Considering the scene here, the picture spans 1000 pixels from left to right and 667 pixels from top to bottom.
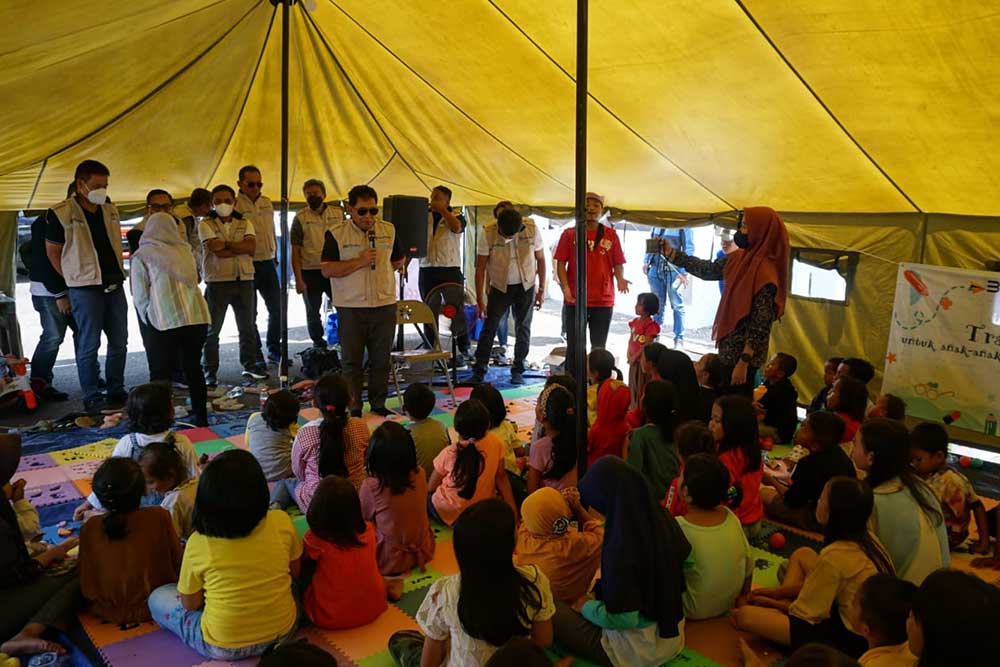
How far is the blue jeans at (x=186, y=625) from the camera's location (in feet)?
7.91

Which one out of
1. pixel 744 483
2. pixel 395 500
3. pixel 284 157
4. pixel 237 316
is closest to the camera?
pixel 395 500

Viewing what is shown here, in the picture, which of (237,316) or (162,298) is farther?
(237,316)

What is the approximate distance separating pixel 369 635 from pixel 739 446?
5.70 ft

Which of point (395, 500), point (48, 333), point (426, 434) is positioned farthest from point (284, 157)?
point (395, 500)

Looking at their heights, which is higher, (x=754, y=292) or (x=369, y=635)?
(x=754, y=292)

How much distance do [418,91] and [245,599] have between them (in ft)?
14.4

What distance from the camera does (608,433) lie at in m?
3.82

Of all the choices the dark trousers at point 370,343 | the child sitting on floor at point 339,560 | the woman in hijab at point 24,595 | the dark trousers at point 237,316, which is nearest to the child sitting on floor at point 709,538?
the child sitting on floor at point 339,560

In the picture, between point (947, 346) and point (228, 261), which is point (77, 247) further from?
point (947, 346)

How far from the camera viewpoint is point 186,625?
2451 millimetres

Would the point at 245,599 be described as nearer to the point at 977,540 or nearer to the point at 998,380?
the point at 977,540

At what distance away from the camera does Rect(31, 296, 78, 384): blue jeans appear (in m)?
5.61

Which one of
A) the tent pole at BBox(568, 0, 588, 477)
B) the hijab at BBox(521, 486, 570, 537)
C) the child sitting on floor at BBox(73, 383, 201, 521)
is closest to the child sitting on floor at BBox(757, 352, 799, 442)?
the tent pole at BBox(568, 0, 588, 477)

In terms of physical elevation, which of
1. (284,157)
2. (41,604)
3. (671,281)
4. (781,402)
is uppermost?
(284,157)
